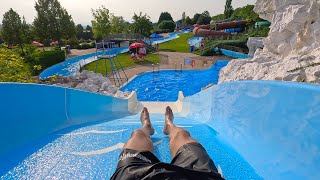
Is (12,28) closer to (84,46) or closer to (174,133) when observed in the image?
(84,46)

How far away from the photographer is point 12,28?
18.7 meters

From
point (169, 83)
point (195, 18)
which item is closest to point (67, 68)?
point (169, 83)

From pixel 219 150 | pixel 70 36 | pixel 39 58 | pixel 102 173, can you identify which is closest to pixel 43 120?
pixel 102 173

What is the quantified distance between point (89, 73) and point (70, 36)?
15408 millimetres

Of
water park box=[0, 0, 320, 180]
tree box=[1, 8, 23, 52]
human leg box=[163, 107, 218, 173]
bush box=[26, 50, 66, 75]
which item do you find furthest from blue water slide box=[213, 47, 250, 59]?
human leg box=[163, 107, 218, 173]

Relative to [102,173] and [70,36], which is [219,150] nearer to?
[102,173]

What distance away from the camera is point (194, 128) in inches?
121

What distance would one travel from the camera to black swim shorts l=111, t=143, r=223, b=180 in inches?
49.2

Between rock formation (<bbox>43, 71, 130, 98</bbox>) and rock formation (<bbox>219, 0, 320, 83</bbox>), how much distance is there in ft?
15.3

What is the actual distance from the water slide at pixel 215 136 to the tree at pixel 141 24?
25.0 meters

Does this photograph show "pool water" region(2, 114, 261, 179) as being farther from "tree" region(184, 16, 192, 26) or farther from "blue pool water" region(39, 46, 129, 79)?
"tree" region(184, 16, 192, 26)

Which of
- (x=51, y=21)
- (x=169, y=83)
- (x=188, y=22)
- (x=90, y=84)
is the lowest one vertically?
(x=169, y=83)

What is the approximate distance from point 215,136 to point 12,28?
20584 mm

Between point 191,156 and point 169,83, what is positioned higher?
point 191,156
